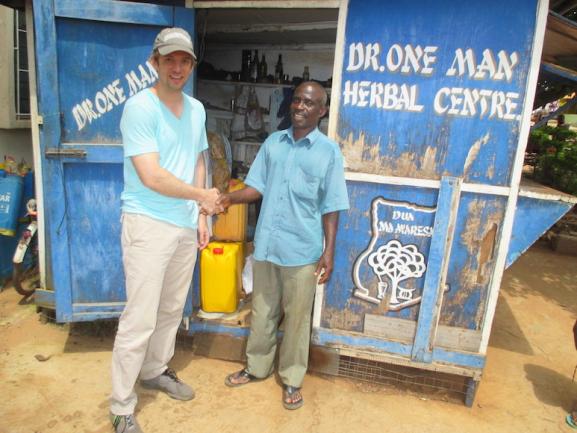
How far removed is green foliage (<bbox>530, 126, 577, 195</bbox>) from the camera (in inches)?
317

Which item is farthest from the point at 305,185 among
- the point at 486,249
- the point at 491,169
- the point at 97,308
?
the point at 97,308

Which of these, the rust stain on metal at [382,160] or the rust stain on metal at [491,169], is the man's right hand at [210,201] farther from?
the rust stain on metal at [491,169]

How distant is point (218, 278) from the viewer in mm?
3410

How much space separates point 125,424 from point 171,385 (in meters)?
0.42

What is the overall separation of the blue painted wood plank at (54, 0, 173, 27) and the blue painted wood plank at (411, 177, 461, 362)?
2.15 meters

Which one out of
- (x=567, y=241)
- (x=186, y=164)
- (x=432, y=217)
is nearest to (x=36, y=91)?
(x=186, y=164)

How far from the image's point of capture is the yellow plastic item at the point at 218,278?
3.40 metres

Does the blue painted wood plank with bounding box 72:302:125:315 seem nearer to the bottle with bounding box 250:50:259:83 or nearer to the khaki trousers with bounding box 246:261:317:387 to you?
the khaki trousers with bounding box 246:261:317:387

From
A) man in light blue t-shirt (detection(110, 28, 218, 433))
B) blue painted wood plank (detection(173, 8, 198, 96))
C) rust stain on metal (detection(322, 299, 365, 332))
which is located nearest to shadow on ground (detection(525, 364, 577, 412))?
rust stain on metal (detection(322, 299, 365, 332))

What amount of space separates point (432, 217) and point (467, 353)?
3.24ft

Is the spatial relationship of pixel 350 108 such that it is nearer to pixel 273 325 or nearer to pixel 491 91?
pixel 491 91

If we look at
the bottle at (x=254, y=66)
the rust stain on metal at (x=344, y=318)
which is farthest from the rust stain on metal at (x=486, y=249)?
the bottle at (x=254, y=66)

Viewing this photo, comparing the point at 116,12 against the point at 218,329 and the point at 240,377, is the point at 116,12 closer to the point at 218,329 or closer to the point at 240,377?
the point at 218,329

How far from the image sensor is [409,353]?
3.07 meters
